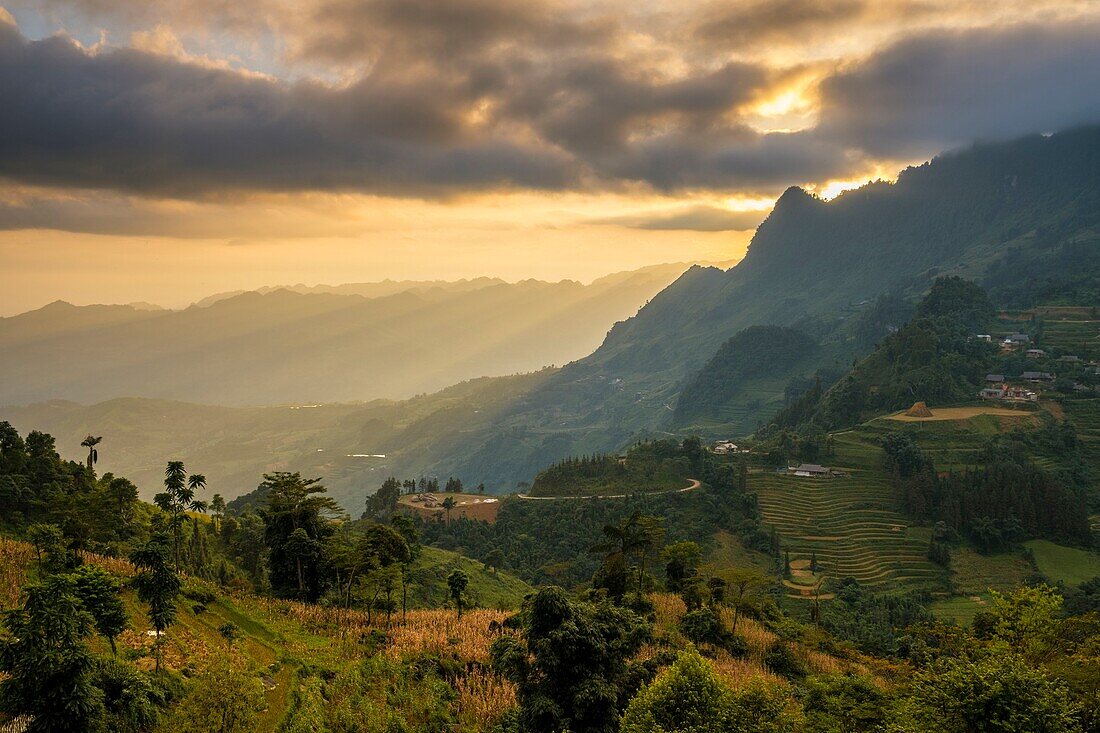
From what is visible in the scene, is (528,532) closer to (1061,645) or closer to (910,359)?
(1061,645)

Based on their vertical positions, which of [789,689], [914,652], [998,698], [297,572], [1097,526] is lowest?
[1097,526]

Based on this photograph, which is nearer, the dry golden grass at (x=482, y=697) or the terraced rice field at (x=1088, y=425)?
the dry golden grass at (x=482, y=697)

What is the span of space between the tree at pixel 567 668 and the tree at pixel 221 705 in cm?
930

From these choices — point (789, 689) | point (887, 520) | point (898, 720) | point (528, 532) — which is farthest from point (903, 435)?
point (898, 720)

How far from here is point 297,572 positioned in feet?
143

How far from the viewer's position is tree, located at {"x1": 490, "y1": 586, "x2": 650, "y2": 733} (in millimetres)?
23172

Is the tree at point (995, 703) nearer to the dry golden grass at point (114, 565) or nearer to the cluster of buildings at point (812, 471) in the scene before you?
the dry golden grass at point (114, 565)

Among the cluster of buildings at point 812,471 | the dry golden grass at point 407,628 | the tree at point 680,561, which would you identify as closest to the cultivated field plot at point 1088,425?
the cluster of buildings at point 812,471

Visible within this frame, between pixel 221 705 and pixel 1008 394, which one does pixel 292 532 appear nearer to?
pixel 221 705

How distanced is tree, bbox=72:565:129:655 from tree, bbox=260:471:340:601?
20.7 m

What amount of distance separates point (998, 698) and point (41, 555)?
39647mm

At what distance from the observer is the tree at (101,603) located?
21484 mm

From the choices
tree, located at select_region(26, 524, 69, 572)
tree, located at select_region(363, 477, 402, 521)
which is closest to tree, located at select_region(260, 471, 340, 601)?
tree, located at select_region(26, 524, 69, 572)

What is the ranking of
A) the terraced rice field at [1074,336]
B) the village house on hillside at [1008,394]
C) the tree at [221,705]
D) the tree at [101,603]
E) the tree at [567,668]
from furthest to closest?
the terraced rice field at [1074,336] < the village house on hillside at [1008,394] < the tree at [567,668] < the tree at [101,603] < the tree at [221,705]
